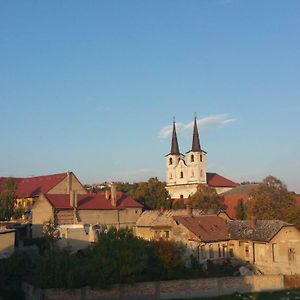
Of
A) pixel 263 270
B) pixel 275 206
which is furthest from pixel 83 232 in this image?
pixel 275 206

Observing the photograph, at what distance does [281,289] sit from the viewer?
40.8m

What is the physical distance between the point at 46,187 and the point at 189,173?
42.0 m

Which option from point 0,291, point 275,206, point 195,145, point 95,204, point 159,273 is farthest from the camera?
point 195,145

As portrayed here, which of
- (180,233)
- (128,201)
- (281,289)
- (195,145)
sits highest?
(195,145)

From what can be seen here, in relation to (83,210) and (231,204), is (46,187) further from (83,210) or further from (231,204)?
(231,204)

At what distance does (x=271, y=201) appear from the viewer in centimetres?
5800

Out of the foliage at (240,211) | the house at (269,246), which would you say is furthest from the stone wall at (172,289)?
the foliage at (240,211)

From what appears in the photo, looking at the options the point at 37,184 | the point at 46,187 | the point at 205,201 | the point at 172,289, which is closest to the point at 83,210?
the point at 46,187

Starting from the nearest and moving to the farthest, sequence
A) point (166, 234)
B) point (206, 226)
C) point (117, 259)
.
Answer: point (117, 259), point (206, 226), point (166, 234)

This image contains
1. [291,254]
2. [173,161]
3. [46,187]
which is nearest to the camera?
[291,254]

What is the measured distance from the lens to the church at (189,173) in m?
107

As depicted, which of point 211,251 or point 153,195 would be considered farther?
point 153,195

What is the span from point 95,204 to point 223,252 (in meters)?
19.7

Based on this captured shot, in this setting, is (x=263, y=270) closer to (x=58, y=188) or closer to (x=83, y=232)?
(x=83, y=232)
